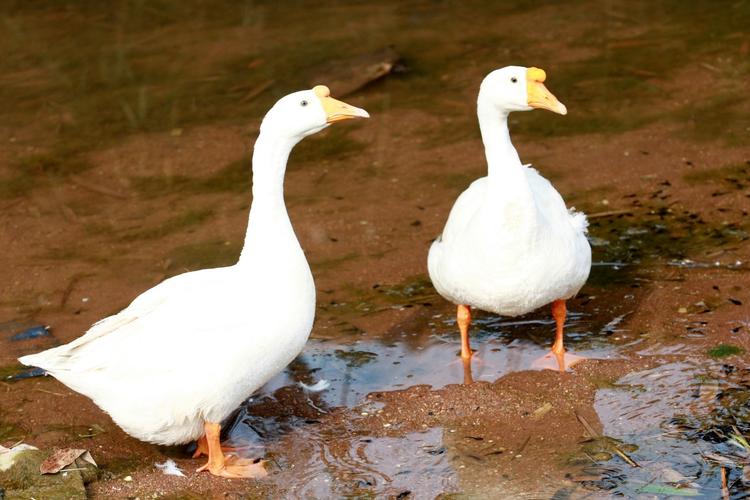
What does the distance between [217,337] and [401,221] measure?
3.45m

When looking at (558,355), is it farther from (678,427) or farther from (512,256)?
(678,427)

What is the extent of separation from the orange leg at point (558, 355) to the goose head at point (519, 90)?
1.21m

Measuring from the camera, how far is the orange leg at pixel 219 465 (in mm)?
5781

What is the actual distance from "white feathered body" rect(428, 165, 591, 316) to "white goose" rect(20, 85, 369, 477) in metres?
1.08

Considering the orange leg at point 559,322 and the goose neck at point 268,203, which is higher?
the goose neck at point 268,203

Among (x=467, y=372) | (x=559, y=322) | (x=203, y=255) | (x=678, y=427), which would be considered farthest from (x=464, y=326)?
(x=203, y=255)

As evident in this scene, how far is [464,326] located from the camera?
6.95m

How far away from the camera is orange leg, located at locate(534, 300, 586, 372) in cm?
670

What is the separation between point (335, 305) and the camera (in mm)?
7707

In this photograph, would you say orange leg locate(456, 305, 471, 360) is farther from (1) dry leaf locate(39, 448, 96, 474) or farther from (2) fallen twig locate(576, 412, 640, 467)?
(1) dry leaf locate(39, 448, 96, 474)

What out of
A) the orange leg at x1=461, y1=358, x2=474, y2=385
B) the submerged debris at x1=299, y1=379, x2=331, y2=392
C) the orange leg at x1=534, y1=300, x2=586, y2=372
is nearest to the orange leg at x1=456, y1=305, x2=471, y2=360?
the orange leg at x1=461, y1=358, x2=474, y2=385

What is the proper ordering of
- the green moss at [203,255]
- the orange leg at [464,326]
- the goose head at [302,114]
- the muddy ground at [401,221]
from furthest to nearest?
the green moss at [203,255] → the orange leg at [464,326] → the muddy ground at [401,221] → the goose head at [302,114]

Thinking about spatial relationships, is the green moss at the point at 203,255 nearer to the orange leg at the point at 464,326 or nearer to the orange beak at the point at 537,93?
the orange leg at the point at 464,326

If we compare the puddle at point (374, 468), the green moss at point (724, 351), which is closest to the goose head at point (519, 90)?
the green moss at point (724, 351)
